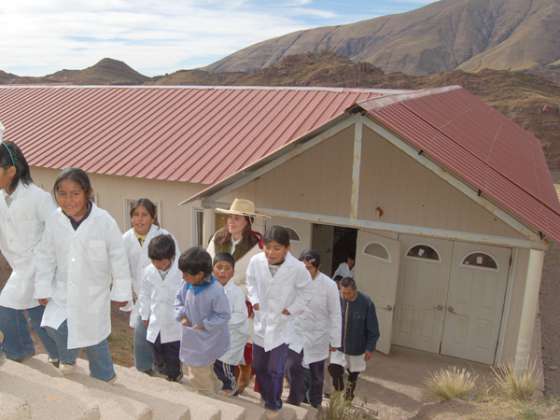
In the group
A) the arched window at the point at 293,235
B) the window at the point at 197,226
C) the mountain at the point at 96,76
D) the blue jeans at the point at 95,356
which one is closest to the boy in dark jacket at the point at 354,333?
the blue jeans at the point at 95,356

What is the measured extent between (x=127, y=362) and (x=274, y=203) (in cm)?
347

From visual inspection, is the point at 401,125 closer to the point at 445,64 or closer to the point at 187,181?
the point at 187,181

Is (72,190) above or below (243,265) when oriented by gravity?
above

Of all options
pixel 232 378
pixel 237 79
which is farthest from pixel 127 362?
pixel 237 79

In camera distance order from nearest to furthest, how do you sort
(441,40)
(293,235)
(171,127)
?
(293,235) < (171,127) < (441,40)

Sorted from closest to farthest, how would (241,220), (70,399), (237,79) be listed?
(70,399), (241,220), (237,79)

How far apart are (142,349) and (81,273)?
4.90 ft

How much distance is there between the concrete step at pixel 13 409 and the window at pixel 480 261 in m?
6.83

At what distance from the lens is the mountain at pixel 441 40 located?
324 feet

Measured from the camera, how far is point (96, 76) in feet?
215

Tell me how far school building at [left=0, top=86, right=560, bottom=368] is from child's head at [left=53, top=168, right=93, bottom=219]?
10.9 ft

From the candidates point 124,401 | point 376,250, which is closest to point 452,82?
point 376,250

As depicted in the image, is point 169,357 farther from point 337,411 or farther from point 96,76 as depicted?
point 96,76

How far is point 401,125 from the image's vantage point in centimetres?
598
